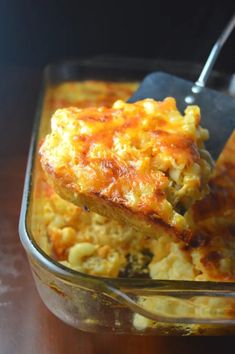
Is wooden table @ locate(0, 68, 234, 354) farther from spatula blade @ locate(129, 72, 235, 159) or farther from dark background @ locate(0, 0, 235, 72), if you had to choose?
dark background @ locate(0, 0, 235, 72)

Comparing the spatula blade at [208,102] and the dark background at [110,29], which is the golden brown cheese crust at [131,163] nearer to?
the spatula blade at [208,102]

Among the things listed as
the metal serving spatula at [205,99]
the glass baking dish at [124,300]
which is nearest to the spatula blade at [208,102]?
the metal serving spatula at [205,99]

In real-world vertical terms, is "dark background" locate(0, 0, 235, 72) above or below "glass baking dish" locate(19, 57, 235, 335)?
above

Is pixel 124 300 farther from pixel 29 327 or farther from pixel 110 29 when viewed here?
pixel 110 29

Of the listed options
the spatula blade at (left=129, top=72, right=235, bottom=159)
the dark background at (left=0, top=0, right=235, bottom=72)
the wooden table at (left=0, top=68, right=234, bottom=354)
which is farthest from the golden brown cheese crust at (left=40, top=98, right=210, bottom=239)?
the dark background at (left=0, top=0, right=235, bottom=72)

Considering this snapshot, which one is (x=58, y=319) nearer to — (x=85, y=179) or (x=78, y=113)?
(x=85, y=179)

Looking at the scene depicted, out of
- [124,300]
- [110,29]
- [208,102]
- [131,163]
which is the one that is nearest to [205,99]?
[208,102]
